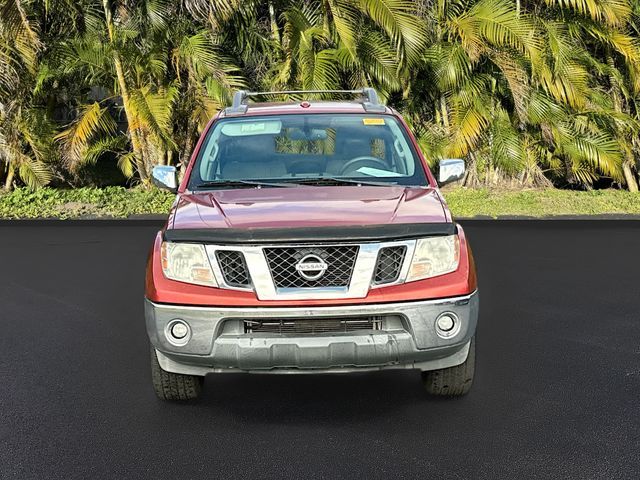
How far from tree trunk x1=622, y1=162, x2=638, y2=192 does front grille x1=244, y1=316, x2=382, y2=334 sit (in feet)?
47.3

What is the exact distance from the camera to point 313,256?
14.5 feet

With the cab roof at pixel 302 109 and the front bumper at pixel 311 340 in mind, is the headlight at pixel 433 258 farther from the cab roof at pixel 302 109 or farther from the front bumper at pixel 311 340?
the cab roof at pixel 302 109

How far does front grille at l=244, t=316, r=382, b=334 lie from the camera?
4383 millimetres

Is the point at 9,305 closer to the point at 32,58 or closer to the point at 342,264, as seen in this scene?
the point at 342,264

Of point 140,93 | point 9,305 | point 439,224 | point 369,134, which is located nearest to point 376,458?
point 439,224

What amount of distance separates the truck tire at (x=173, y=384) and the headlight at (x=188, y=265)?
601 mm

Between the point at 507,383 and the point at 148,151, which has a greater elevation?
the point at 507,383

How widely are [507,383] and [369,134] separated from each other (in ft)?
Answer: 6.55

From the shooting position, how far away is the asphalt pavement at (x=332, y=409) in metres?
4.10

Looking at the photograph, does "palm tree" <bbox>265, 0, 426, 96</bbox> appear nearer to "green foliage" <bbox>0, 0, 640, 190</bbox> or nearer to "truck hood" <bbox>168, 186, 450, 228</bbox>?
"green foliage" <bbox>0, 0, 640, 190</bbox>

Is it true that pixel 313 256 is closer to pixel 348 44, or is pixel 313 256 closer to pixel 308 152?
pixel 308 152

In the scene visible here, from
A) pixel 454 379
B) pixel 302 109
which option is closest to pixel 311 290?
pixel 454 379

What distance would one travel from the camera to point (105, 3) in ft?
52.4

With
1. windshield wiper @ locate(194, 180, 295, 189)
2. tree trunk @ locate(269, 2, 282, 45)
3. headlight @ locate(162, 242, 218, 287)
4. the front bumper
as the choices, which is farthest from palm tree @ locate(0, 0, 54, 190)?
the front bumper
